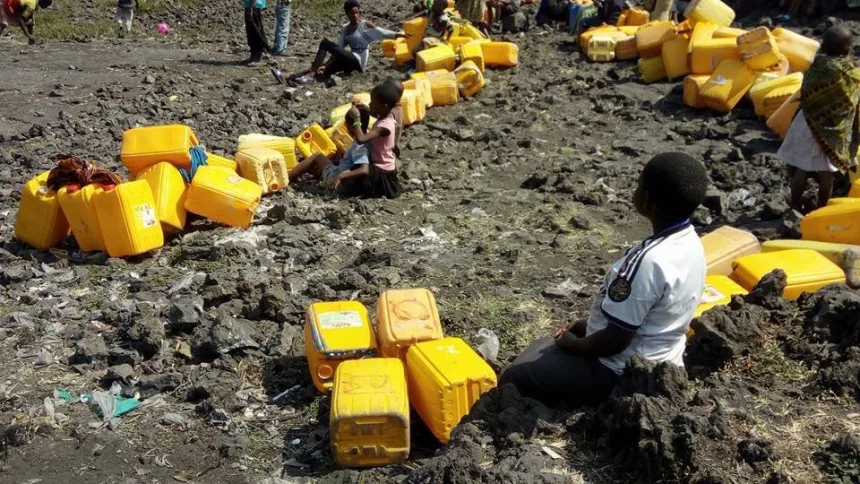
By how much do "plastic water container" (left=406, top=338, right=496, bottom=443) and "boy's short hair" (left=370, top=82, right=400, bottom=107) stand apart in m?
3.82

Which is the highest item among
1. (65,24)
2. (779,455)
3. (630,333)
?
(630,333)

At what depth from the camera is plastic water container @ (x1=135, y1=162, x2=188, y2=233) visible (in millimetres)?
6297

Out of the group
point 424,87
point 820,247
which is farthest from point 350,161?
point 820,247

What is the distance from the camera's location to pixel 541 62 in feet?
39.6

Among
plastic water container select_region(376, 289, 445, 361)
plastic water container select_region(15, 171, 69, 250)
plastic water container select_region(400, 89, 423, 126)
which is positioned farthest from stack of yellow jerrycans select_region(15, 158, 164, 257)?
plastic water container select_region(400, 89, 423, 126)

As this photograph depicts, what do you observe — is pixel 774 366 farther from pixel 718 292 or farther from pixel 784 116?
pixel 784 116

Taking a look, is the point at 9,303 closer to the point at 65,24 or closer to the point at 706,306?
the point at 706,306

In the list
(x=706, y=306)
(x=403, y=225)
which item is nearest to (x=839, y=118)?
(x=706, y=306)

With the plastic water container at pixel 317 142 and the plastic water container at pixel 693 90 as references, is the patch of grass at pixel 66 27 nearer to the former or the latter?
the plastic water container at pixel 317 142

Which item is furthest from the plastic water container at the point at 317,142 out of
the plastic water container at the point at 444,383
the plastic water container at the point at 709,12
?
the plastic water container at the point at 709,12

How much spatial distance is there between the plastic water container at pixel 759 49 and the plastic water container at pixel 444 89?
3319 millimetres

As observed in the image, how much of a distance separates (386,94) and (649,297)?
15.4 ft

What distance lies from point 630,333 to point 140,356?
110 inches

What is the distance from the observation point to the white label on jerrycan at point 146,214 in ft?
19.7
